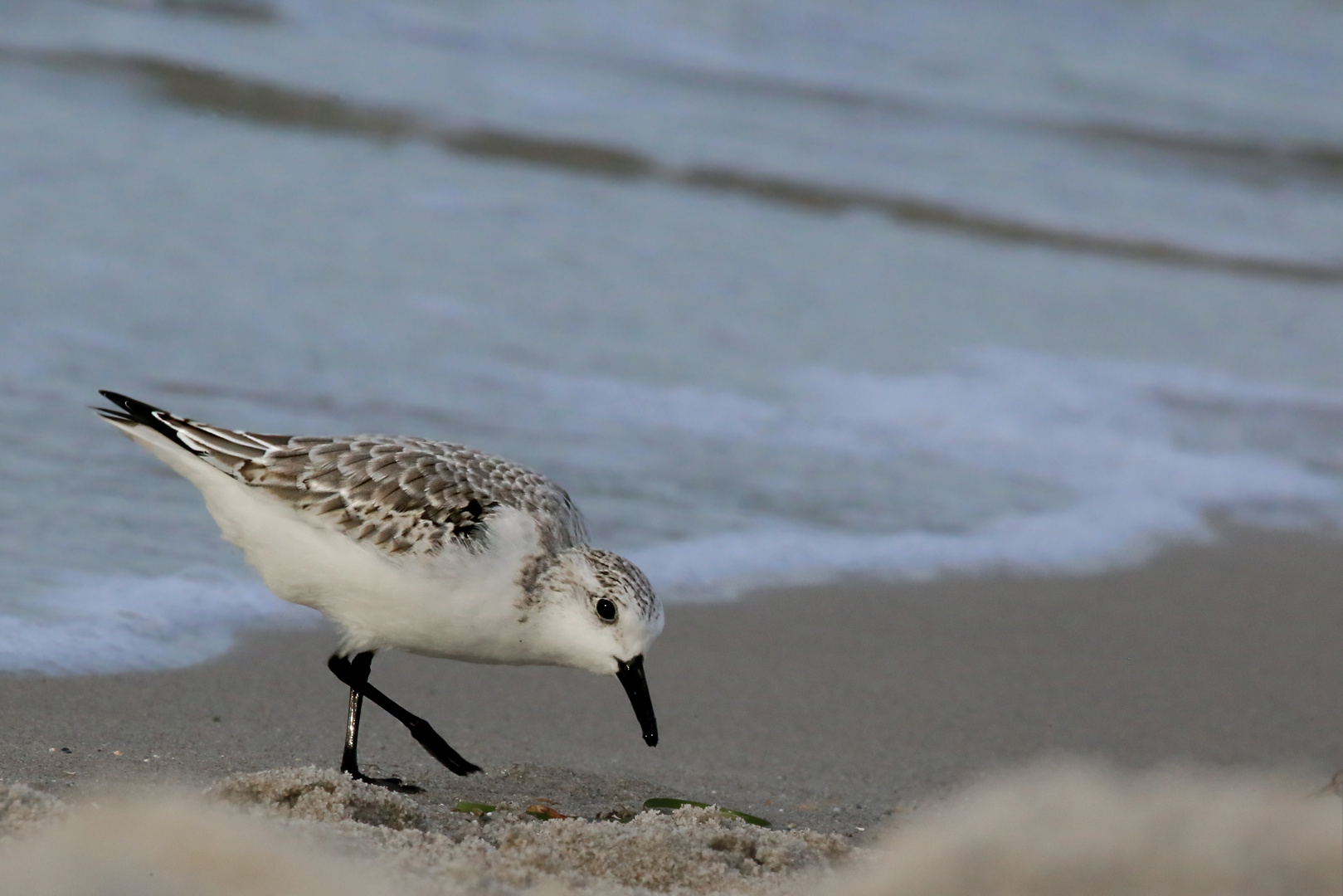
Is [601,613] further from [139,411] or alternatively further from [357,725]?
[139,411]

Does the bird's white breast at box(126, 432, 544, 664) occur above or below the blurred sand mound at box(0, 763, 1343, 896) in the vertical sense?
above

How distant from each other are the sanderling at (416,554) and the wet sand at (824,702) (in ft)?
1.10

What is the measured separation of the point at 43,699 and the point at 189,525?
1363 millimetres

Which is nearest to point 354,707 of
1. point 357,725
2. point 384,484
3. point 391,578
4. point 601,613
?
point 357,725

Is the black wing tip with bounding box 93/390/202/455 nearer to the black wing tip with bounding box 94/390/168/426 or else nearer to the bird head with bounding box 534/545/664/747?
the black wing tip with bounding box 94/390/168/426

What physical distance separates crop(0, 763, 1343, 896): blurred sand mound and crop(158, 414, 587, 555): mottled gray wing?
84cm

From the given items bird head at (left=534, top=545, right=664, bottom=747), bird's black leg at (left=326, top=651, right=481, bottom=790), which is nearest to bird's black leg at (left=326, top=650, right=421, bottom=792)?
bird's black leg at (left=326, top=651, right=481, bottom=790)

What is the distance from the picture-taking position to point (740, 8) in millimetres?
16875

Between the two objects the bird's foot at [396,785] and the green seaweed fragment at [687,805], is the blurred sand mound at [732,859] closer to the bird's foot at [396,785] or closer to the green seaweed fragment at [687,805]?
the green seaweed fragment at [687,805]

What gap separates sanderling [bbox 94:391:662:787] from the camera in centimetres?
391

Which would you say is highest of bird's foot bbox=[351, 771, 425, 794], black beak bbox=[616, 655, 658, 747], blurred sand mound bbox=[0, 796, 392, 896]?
black beak bbox=[616, 655, 658, 747]

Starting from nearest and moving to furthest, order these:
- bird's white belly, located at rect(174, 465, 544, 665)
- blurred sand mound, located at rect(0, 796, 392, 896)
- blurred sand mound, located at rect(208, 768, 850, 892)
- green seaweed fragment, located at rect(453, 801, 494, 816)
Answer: blurred sand mound, located at rect(0, 796, 392, 896) < blurred sand mound, located at rect(208, 768, 850, 892) < green seaweed fragment, located at rect(453, 801, 494, 816) < bird's white belly, located at rect(174, 465, 544, 665)

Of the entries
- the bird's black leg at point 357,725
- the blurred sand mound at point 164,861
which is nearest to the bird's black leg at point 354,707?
the bird's black leg at point 357,725

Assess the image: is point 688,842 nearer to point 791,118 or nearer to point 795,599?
point 795,599
